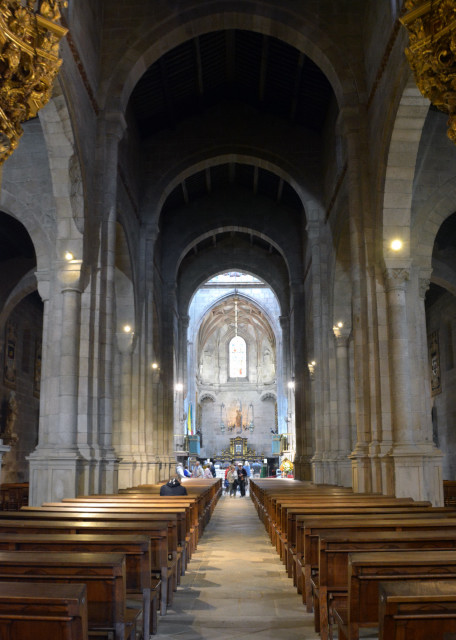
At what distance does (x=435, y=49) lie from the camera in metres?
6.51

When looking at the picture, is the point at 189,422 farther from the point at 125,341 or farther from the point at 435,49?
the point at 435,49

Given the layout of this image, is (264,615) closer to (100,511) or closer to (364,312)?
(100,511)

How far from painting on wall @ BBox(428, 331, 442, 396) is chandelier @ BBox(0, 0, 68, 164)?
67.9ft

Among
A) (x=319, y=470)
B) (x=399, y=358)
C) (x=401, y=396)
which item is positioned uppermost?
(x=399, y=358)

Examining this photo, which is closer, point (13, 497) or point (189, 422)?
point (13, 497)

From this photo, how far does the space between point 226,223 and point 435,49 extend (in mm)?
21065

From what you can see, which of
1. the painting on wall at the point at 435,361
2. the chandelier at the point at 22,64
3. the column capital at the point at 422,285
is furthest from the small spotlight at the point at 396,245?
the painting on wall at the point at 435,361

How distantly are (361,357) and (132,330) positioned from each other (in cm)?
893

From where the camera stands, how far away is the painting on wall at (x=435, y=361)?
2503 cm

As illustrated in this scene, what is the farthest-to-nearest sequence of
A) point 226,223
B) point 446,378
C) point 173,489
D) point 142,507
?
1. point 226,223
2. point 446,378
3. point 173,489
4. point 142,507

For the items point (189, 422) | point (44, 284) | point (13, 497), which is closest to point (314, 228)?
point (44, 284)

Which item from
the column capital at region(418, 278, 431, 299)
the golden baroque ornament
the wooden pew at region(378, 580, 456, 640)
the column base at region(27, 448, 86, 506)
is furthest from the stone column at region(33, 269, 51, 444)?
the wooden pew at region(378, 580, 456, 640)

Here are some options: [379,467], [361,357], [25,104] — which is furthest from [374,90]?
[25,104]

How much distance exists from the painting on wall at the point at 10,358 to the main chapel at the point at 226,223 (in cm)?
8
